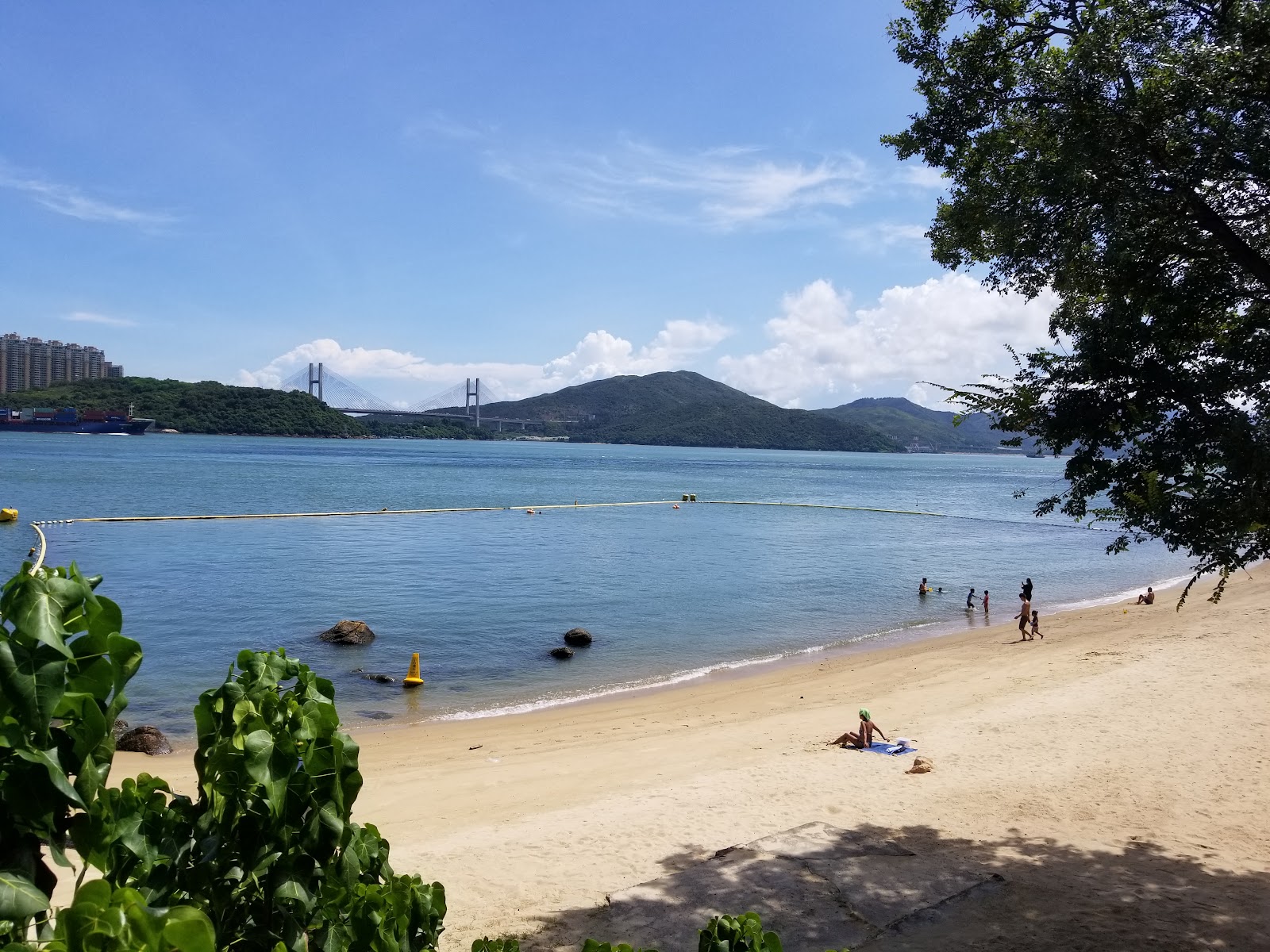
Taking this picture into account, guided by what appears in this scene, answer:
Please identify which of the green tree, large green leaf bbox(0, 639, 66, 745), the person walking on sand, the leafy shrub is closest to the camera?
the leafy shrub

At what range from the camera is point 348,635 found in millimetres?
23375

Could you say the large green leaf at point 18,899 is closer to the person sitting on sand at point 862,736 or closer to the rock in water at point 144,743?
the person sitting on sand at point 862,736

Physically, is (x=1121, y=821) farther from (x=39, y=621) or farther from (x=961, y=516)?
(x=961, y=516)

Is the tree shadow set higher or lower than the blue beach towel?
higher

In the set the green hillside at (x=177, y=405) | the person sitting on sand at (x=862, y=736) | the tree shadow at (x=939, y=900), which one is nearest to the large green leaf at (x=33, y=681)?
the tree shadow at (x=939, y=900)

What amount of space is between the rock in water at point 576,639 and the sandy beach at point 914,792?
Answer: 15.6ft

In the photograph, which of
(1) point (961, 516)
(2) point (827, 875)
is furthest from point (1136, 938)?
(1) point (961, 516)

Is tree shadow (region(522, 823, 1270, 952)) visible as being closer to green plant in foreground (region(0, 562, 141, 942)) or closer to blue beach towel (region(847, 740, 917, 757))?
blue beach towel (region(847, 740, 917, 757))

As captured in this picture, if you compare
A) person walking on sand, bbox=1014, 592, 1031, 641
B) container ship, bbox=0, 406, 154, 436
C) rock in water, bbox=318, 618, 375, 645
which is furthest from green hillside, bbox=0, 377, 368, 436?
person walking on sand, bbox=1014, 592, 1031, 641

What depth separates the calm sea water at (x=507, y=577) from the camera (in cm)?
2178

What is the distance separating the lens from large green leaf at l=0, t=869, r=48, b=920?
1.69m

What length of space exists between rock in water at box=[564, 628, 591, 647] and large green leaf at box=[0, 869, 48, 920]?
22.8m

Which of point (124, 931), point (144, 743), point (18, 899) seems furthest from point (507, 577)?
point (124, 931)

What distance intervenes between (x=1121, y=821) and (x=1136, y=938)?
139 inches
